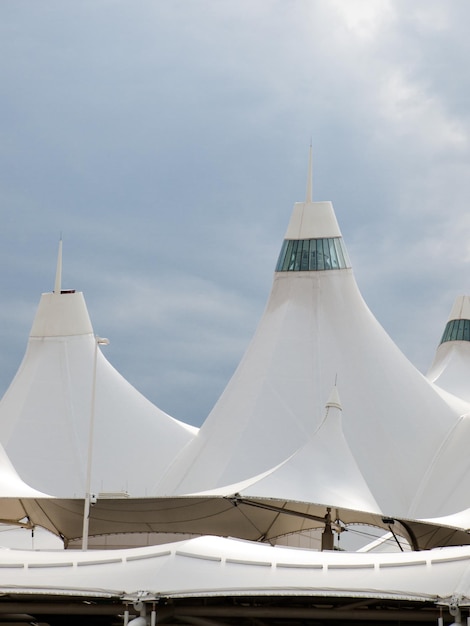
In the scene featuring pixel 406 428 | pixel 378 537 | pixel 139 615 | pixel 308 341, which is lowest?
pixel 139 615

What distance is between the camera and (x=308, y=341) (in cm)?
5259

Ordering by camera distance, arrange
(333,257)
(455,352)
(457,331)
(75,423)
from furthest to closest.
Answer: (457,331) → (455,352) → (75,423) → (333,257)

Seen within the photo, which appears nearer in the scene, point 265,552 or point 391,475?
point 265,552

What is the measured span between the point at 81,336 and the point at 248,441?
1321cm

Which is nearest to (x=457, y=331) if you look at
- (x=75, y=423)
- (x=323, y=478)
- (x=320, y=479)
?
A: (x=75, y=423)

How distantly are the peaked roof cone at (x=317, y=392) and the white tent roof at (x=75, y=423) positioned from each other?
13.6 feet

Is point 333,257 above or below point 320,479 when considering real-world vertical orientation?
above

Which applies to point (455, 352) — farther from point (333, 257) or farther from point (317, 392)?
point (317, 392)

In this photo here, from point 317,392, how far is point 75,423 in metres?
10.6

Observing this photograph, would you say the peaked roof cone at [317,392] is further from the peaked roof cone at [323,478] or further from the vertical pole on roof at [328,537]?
the vertical pole on roof at [328,537]

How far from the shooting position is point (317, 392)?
5169 centimetres

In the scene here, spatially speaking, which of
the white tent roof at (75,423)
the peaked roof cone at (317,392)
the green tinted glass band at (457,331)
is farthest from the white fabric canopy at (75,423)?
the green tinted glass band at (457,331)

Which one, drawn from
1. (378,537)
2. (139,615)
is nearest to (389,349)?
(378,537)

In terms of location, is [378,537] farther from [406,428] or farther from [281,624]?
[281,624]
